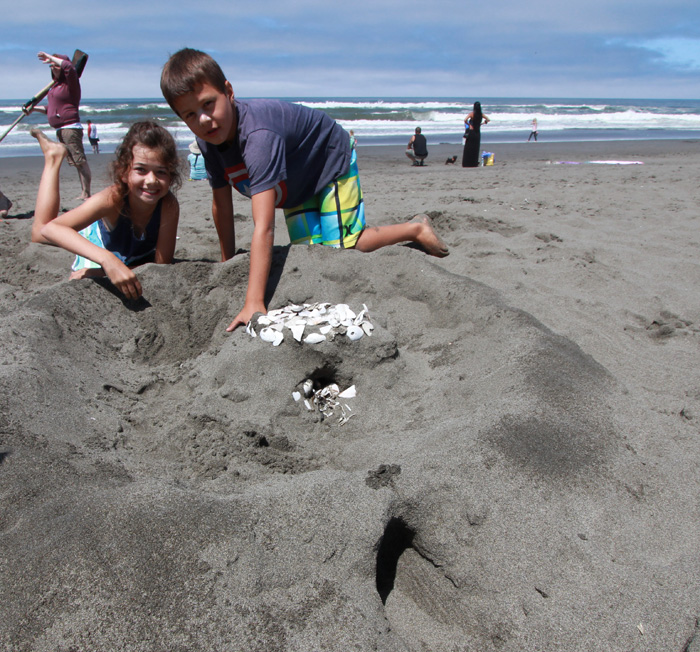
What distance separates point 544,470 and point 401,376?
0.79 metres

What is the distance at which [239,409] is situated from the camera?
2070mm

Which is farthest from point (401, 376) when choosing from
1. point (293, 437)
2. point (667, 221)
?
point (667, 221)

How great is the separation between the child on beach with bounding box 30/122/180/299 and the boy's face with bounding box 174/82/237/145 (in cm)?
45

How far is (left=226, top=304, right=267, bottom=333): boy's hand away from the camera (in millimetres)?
2434

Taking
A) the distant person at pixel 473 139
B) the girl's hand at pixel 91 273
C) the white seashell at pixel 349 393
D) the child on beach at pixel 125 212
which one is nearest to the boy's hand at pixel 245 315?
the white seashell at pixel 349 393

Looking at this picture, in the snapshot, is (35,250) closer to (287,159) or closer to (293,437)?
(287,159)

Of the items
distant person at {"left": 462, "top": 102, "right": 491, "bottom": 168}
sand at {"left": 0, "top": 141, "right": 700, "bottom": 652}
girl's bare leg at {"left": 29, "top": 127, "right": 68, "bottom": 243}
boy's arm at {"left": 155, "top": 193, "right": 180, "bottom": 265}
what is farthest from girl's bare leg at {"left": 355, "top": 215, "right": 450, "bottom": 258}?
distant person at {"left": 462, "top": 102, "right": 491, "bottom": 168}

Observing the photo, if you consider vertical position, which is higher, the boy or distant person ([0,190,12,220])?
the boy

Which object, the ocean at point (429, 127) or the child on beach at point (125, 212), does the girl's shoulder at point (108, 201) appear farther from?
the ocean at point (429, 127)

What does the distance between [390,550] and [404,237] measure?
2.40m

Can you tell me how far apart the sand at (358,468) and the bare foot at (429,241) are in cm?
54

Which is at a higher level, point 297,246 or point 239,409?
point 297,246

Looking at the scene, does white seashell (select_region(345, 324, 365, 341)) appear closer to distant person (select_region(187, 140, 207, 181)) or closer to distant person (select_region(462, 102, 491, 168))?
distant person (select_region(187, 140, 207, 181))

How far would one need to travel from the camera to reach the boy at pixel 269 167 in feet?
8.11
